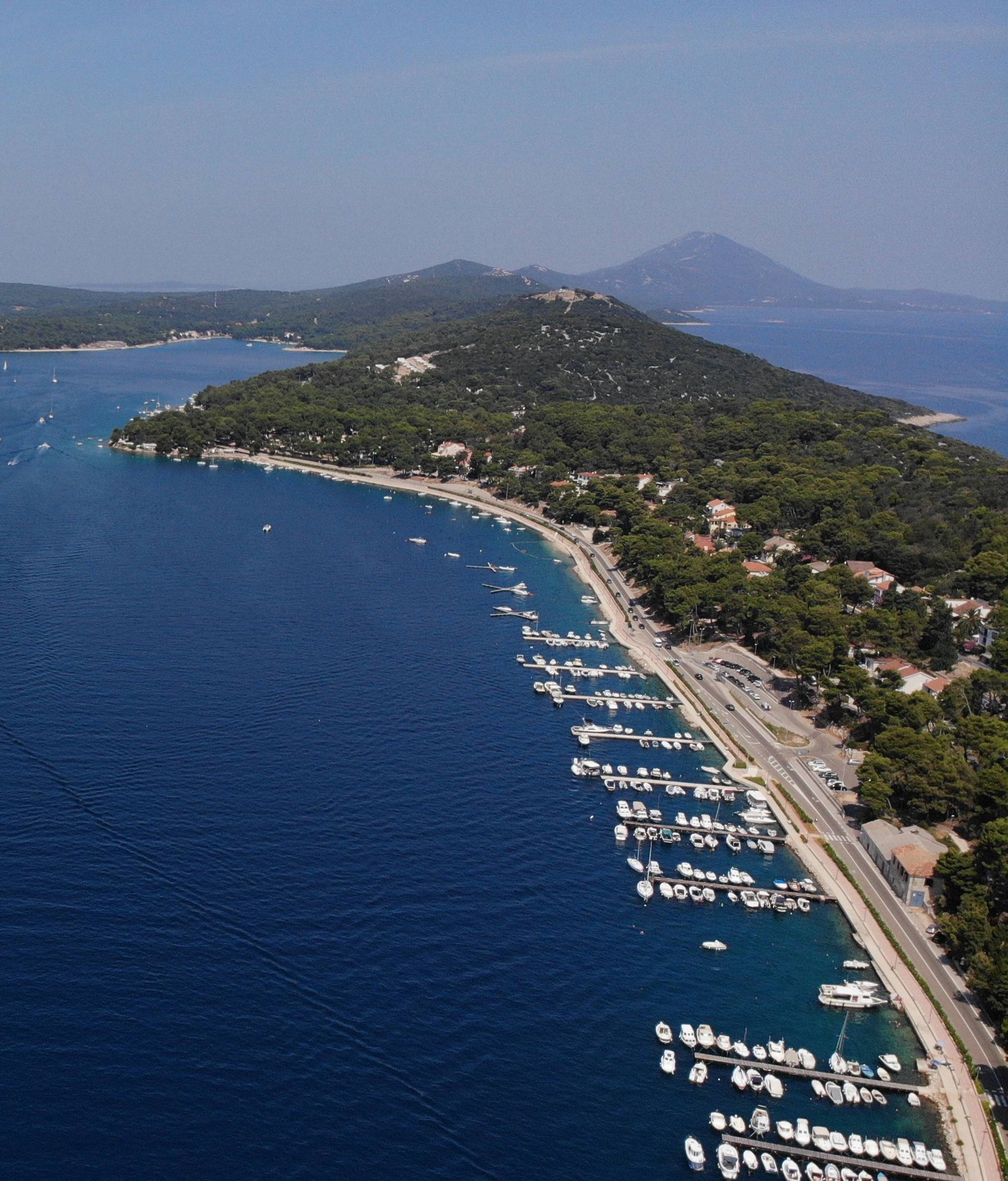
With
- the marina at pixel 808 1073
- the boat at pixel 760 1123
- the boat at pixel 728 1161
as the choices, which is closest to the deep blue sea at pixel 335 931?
the marina at pixel 808 1073

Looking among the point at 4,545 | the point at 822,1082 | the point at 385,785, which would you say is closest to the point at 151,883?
the point at 385,785

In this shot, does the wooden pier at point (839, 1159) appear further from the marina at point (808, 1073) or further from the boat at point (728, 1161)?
the marina at point (808, 1073)

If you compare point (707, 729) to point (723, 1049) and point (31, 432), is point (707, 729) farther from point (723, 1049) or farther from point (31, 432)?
point (31, 432)

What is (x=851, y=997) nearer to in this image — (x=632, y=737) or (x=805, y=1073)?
(x=805, y=1073)

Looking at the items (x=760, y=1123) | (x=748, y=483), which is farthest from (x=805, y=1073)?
(x=748, y=483)

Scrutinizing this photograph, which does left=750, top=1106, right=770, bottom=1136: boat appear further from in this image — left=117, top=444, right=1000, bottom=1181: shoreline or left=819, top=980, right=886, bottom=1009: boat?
left=819, top=980, right=886, bottom=1009: boat

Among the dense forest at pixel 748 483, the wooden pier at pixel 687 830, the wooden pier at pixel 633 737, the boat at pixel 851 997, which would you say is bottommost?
the boat at pixel 851 997
